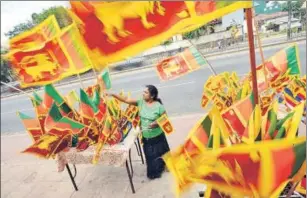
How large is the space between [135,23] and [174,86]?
718cm

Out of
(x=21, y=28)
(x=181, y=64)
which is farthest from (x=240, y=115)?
(x=21, y=28)

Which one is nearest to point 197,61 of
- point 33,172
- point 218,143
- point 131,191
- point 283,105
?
point 283,105

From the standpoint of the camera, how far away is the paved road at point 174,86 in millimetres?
6744

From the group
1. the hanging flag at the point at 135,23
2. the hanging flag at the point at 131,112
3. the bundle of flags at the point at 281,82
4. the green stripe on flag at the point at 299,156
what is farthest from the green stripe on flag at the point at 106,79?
the green stripe on flag at the point at 299,156

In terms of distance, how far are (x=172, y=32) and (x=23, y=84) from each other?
1.86m

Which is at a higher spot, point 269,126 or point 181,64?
point 181,64

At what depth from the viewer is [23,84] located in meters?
2.67

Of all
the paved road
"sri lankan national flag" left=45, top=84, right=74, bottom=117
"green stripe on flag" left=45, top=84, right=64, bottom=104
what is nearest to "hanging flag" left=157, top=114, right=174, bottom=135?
→ "sri lankan national flag" left=45, top=84, right=74, bottom=117

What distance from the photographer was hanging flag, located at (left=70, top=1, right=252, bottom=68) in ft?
4.36

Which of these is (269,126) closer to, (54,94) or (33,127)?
(54,94)

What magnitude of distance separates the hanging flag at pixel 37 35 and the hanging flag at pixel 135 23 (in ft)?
4.73

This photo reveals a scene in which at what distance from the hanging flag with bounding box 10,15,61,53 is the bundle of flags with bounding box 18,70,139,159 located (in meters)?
0.43

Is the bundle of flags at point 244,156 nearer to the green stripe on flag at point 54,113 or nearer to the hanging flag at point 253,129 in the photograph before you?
the hanging flag at point 253,129

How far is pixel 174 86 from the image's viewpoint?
8523mm
